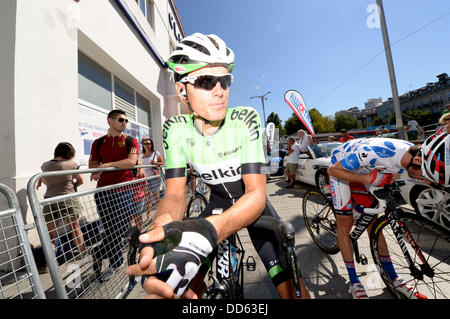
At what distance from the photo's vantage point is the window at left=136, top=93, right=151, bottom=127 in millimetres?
7848

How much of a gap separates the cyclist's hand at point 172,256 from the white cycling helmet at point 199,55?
0.92m

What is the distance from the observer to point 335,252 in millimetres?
2732

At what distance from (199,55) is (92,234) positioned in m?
2.50

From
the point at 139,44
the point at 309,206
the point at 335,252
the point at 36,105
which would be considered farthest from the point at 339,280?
the point at 139,44

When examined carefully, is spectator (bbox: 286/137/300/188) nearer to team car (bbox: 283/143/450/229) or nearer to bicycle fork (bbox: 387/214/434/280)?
team car (bbox: 283/143/450/229)

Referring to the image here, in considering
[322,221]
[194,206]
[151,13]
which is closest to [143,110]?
[151,13]

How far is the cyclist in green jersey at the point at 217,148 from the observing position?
1.06 m

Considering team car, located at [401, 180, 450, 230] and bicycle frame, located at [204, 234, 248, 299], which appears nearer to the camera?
bicycle frame, located at [204, 234, 248, 299]

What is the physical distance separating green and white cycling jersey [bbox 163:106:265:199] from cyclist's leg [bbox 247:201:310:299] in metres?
0.32

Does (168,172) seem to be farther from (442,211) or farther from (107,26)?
(107,26)

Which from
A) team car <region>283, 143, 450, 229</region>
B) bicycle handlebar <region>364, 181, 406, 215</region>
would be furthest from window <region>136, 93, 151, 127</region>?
bicycle handlebar <region>364, 181, 406, 215</region>

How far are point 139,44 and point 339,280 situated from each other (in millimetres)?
8961

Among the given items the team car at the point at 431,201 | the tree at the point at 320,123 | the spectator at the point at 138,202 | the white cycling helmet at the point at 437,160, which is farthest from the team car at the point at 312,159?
the tree at the point at 320,123
